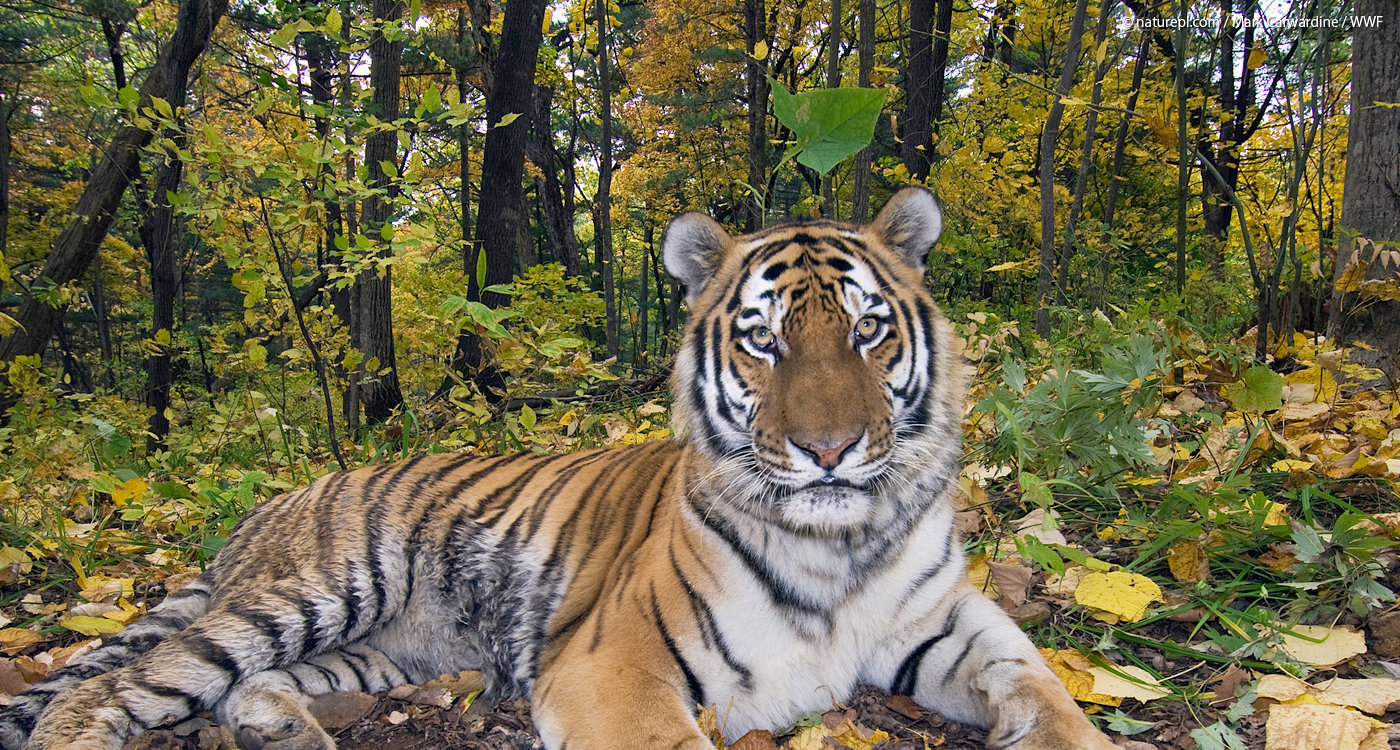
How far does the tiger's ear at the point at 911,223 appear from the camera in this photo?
2.46 metres

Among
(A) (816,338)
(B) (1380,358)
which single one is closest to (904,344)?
(A) (816,338)

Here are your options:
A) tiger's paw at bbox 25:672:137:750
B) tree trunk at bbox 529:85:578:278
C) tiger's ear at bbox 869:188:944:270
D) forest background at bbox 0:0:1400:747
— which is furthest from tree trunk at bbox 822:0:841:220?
tree trunk at bbox 529:85:578:278

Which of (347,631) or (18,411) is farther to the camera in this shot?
(18,411)

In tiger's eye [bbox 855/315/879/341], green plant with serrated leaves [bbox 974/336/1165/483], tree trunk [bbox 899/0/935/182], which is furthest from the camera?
tree trunk [bbox 899/0/935/182]

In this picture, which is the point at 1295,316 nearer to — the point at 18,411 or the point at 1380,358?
the point at 1380,358

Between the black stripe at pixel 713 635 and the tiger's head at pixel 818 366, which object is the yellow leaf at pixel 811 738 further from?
the tiger's head at pixel 818 366

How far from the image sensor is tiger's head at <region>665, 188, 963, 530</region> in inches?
76.0

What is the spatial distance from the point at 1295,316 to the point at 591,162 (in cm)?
2670

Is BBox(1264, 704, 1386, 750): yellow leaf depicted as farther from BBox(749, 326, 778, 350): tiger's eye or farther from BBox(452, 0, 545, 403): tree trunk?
BBox(452, 0, 545, 403): tree trunk

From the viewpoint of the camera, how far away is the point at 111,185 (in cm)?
620

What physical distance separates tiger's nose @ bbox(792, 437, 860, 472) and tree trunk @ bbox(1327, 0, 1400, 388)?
123 inches

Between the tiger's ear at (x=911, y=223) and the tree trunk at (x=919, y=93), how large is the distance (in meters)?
7.49

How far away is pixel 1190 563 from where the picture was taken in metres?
2.42

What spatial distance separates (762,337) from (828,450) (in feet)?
1.54
